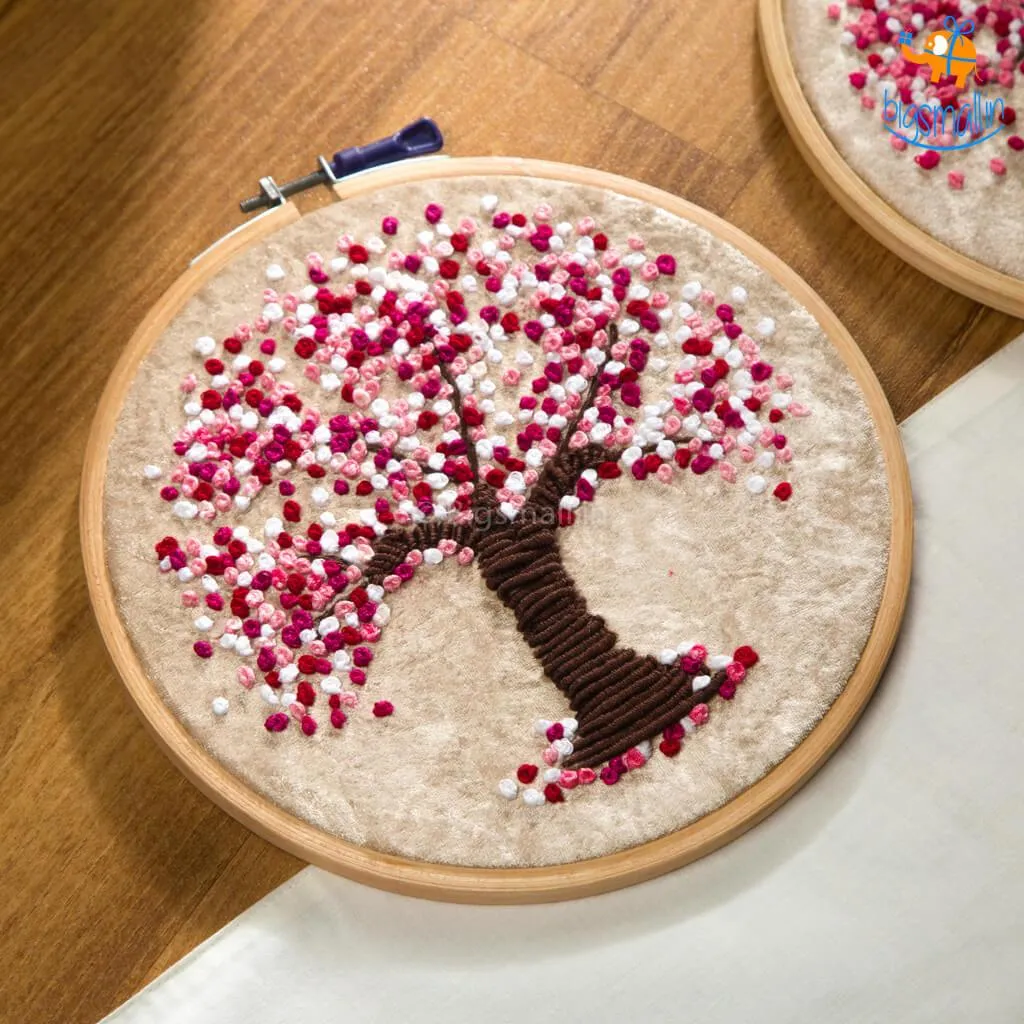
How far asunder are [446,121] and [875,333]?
20.0 inches

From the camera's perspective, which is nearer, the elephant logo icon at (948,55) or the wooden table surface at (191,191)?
the wooden table surface at (191,191)

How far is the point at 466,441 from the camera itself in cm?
125

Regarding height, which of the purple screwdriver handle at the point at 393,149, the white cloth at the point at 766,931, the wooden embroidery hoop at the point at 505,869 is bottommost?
the white cloth at the point at 766,931

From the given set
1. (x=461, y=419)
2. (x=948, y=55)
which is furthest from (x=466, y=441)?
(x=948, y=55)

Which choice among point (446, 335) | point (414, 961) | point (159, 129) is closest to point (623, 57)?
point (446, 335)

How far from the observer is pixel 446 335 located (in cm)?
128

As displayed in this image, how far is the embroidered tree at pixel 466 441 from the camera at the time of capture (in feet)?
3.89

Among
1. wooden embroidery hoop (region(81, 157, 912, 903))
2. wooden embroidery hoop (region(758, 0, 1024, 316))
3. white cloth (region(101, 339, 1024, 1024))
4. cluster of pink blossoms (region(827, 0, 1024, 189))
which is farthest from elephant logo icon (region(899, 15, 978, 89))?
white cloth (region(101, 339, 1024, 1024))

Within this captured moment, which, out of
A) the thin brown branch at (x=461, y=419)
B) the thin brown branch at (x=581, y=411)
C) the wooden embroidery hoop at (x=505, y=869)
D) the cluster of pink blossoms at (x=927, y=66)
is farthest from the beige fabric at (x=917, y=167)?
the thin brown branch at (x=461, y=419)

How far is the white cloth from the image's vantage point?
116cm

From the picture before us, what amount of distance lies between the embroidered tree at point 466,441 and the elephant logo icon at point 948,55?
1.16 ft

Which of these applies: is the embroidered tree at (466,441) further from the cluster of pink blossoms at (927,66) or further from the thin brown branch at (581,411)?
the cluster of pink blossoms at (927,66)

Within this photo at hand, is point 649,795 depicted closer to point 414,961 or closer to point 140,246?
point 414,961

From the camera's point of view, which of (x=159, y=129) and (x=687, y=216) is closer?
(x=687, y=216)
